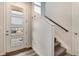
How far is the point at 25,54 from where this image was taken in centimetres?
181

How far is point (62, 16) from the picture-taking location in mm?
2061

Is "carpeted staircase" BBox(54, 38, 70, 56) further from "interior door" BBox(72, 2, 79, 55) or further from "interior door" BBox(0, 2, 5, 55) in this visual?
"interior door" BBox(0, 2, 5, 55)

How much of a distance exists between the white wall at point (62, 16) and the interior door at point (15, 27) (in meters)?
0.53

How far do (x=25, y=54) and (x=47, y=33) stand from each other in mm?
557

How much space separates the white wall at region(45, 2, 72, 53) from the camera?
1.91 meters

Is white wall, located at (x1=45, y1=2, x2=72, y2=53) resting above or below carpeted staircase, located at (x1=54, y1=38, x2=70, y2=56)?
above

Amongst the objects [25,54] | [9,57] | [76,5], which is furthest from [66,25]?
[9,57]

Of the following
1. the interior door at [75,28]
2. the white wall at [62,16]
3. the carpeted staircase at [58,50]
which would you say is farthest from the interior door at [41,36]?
the interior door at [75,28]

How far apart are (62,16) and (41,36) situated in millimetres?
641

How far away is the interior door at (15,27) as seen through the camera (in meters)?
1.73

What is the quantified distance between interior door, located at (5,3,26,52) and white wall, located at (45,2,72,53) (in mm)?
530

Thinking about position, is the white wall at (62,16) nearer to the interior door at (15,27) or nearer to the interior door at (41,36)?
the interior door at (41,36)

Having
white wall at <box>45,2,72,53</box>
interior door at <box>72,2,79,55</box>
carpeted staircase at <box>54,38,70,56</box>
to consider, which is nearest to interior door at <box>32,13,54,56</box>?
carpeted staircase at <box>54,38,70,56</box>

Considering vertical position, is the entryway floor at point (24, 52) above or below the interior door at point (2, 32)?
below
